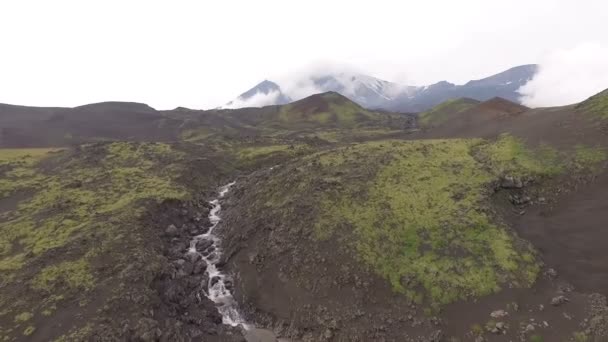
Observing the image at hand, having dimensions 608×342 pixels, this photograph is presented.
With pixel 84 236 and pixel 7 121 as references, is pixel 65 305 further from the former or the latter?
pixel 7 121

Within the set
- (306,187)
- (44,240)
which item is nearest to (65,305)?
(44,240)

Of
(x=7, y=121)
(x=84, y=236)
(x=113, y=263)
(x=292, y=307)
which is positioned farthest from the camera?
(x=7, y=121)

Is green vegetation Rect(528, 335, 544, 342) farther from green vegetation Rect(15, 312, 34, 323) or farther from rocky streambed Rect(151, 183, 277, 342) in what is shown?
green vegetation Rect(15, 312, 34, 323)

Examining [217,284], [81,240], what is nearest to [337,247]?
→ [217,284]

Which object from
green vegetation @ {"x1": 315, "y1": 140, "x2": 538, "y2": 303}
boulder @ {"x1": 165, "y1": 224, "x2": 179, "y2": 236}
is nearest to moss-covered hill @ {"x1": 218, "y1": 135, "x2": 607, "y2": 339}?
green vegetation @ {"x1": 315, "y1": 140, "x2": 538, "y2": 303}

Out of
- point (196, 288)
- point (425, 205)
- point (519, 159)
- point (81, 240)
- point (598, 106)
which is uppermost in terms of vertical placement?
point (598, 106)

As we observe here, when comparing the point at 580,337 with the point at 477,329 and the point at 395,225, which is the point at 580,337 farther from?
the point at 395,225
